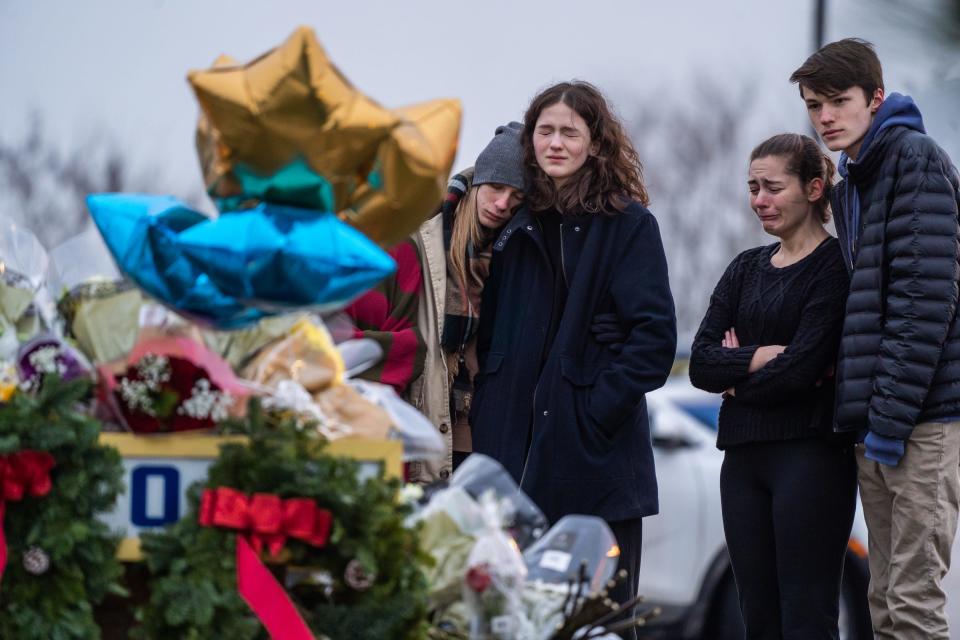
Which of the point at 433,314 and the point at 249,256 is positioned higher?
the point at 249,256

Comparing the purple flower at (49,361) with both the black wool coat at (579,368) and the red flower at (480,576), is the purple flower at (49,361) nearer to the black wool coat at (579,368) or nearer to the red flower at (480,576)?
the red flower at (480,576)

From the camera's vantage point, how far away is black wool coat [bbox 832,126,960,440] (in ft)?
13.8

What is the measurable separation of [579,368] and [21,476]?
2280 millimetres

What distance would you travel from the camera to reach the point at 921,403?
4.20 metres

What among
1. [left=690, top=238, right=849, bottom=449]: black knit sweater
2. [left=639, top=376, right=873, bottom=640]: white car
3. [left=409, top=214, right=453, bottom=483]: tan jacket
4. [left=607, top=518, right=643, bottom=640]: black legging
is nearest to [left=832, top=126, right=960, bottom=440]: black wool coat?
[left=690, top=238, right=849, bottom=449]: black knit sweater

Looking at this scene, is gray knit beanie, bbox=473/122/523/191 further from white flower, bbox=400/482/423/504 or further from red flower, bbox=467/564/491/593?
red flower, bbox=467/564/491/593

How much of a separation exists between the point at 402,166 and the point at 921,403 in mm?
2342

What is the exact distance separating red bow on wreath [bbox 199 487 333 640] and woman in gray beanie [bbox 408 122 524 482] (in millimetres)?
2192

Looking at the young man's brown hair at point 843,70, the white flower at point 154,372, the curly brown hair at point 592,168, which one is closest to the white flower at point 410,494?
the white flower at point 154,372

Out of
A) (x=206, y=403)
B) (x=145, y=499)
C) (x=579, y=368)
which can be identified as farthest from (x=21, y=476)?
(x=579, y=368)

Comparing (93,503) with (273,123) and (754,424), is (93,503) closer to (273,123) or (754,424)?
(273,123)

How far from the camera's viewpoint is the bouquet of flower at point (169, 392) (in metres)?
2.42

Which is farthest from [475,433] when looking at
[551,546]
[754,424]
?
[551,546]

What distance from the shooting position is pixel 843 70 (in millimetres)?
4492
